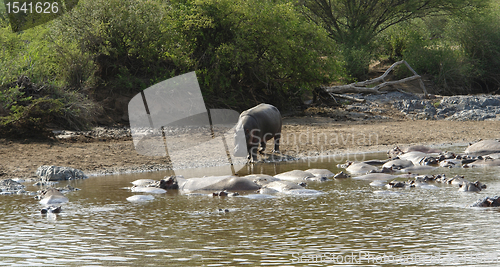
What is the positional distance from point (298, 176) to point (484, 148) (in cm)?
503

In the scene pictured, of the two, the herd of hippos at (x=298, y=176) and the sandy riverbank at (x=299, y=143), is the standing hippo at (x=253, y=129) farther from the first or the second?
the sandy riverbank at (x=299, y=143)

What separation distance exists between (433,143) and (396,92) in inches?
350

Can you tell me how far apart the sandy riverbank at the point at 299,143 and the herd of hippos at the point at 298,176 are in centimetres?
137

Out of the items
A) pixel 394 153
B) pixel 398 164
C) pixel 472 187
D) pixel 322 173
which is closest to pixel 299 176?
pixel 322 173

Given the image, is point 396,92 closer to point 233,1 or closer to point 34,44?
point 233,1

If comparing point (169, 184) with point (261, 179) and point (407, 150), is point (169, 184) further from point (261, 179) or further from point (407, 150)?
point (407, 150)

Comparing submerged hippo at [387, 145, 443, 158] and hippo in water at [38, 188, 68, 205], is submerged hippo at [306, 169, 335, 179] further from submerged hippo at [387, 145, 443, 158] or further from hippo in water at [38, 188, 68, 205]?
hippo in water at [38, 188, 68, 205]

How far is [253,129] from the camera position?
11.1 metres

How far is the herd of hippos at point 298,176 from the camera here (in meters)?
7.77

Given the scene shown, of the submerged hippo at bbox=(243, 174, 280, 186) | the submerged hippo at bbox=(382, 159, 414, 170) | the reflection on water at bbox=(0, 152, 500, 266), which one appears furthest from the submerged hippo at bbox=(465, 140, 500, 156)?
the submerged hippo at bbox=(243, 174, 280, 186)

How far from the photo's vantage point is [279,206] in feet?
22.5

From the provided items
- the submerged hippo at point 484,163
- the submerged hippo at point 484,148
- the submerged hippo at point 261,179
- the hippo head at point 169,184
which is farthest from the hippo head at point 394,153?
the hippo head at point 169,184

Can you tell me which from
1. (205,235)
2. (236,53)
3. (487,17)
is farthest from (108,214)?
(487,17)

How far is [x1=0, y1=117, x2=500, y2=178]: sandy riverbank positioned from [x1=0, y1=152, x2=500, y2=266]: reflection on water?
2.73 metres
